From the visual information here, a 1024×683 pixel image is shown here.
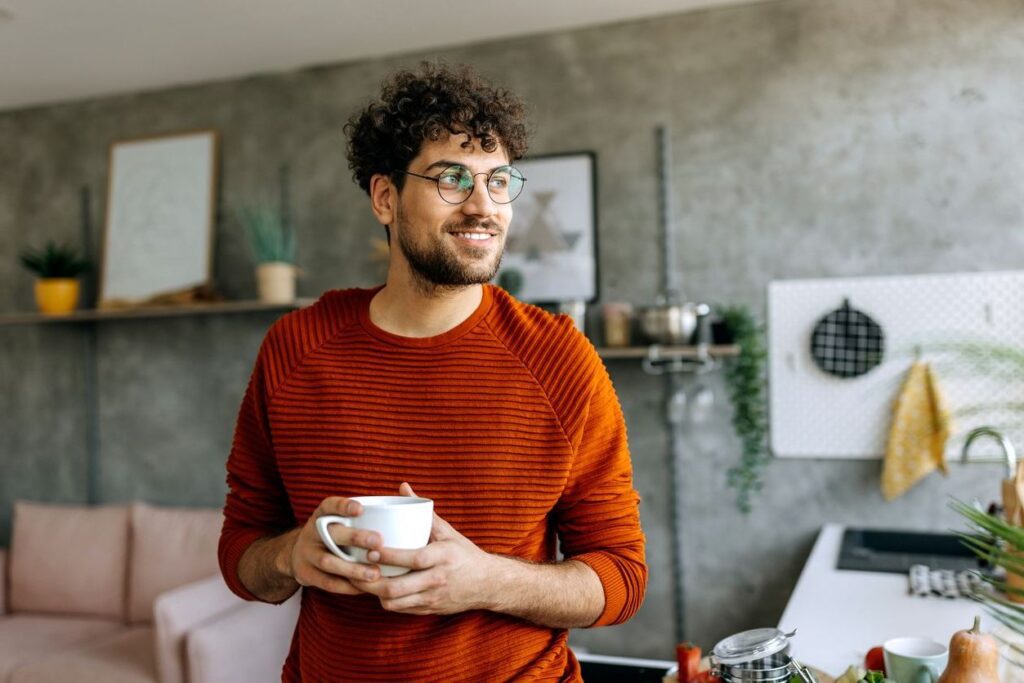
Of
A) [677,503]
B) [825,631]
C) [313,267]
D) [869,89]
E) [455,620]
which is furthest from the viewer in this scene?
[313,267]

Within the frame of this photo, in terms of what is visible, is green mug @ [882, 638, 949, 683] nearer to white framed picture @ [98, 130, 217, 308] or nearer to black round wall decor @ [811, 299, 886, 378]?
black round wall decor @ [811, 299, 886, 378]

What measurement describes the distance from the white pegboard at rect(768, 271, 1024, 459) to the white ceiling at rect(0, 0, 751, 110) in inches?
45.1

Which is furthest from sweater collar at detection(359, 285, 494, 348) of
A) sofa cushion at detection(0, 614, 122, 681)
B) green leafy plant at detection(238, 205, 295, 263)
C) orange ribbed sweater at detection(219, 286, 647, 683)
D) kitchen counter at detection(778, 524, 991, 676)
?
sofa cushion at detection(0, 614, 122, 681)

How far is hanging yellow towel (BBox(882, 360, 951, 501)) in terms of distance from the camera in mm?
2910

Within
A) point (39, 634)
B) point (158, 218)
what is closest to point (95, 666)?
point (39, 634)

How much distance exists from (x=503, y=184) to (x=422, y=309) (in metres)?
0.22

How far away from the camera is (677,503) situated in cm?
330

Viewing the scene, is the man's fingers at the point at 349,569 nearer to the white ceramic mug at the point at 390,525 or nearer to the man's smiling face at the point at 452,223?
the white ceramic mug at the point at 390,525

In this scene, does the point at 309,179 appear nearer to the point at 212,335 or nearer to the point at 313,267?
the point at 313,267

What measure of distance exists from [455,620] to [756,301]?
7.46 feet

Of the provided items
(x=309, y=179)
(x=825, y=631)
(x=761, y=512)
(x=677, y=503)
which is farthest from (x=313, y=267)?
(x=825, y=631)

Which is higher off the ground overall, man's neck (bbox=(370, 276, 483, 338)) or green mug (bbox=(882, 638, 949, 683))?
man's neck (bbox=(370, 276, 483, 338))

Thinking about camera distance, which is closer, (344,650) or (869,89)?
(344,650)

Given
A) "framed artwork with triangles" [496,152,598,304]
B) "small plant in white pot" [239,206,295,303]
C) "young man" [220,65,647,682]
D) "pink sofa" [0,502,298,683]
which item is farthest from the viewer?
"small plant in white pot" [239,206,295,303]
